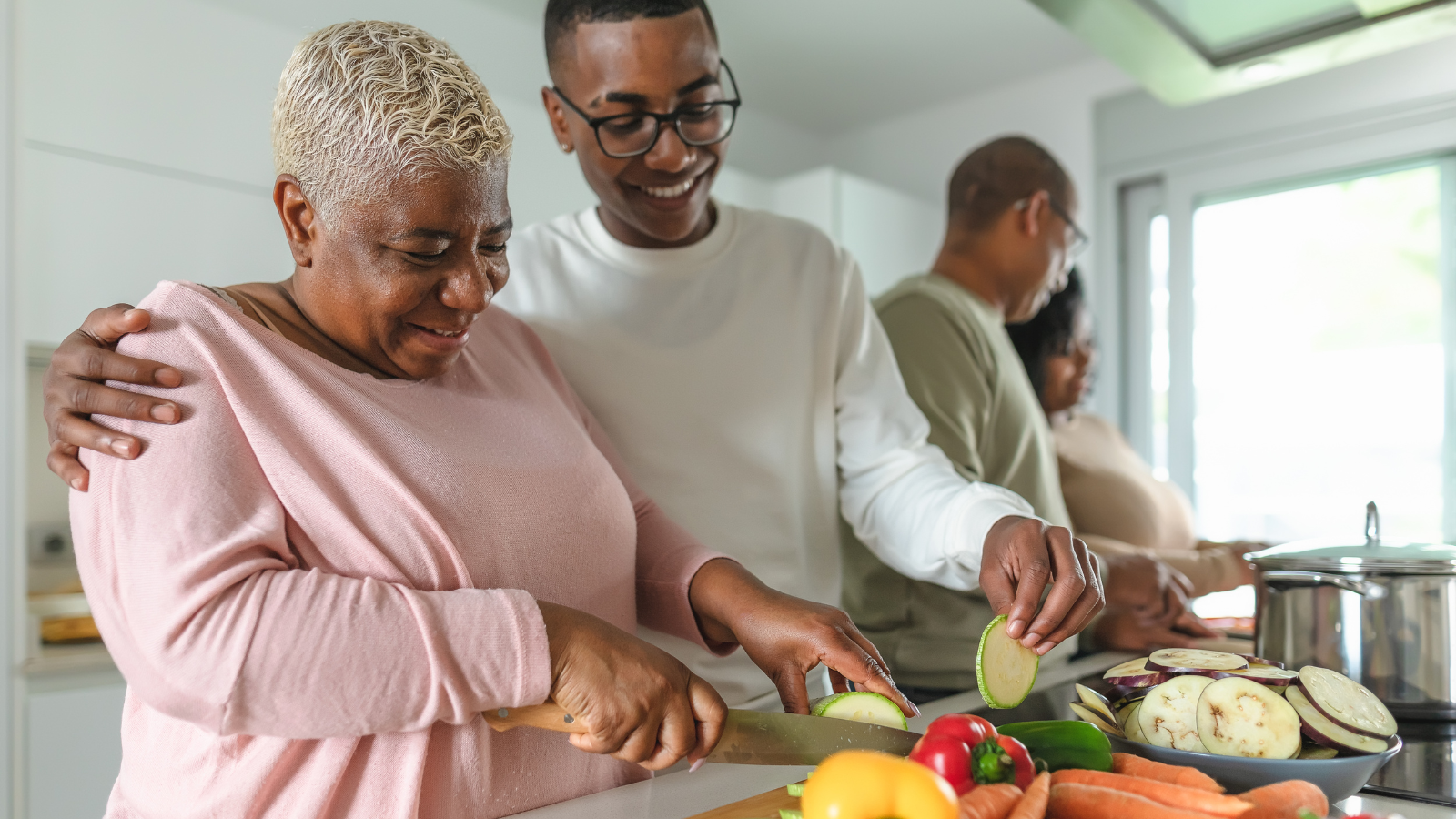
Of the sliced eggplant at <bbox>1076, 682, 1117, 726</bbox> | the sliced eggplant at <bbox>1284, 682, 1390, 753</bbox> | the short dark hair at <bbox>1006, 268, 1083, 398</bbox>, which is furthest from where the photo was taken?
the short dark hair at <bbox>1006, 268, 1083, 398</bbox>

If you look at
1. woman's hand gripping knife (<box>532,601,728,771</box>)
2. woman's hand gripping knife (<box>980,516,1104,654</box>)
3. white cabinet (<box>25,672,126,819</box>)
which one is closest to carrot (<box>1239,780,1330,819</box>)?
woman's hand gripping knife (<box>980,516,1104,654</box>)

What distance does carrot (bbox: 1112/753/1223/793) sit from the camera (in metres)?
0.68

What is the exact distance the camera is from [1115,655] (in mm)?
1453

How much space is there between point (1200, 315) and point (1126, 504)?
4.89 feet

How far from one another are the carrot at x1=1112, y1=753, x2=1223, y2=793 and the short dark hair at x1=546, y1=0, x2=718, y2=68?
0.84 m

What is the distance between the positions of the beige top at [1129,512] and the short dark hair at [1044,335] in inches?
5.5

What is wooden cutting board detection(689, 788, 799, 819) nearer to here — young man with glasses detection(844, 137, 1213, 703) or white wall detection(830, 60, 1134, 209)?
young man with glasses detection(844, 137, 1213, 703)

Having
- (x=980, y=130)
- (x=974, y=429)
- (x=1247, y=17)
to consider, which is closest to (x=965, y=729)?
(x=974, y=429)

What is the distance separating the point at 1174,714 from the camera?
2.60 feet

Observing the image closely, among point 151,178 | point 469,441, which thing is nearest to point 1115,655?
point 469,441

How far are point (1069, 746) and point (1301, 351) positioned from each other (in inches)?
110

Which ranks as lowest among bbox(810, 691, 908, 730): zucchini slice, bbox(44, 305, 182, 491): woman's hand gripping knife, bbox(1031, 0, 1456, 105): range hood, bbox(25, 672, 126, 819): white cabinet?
bbox(25, 672, 126, 819): white cabinet

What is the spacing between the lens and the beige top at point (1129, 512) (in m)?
1.85

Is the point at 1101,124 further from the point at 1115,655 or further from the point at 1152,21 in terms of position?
the point at 1115,655
